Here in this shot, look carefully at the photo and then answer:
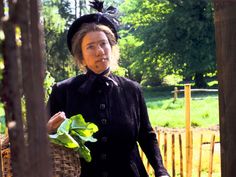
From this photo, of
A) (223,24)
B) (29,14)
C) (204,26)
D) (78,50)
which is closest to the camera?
(29,14)

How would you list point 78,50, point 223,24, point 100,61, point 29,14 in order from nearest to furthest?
1. point 29,14
2. point 223,24
3. point 100,61
4. point 78,50

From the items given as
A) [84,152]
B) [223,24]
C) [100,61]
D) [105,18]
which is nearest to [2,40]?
[223,24]

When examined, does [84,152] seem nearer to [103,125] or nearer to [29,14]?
[103,125]

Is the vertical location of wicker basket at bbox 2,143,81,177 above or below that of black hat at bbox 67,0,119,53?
below

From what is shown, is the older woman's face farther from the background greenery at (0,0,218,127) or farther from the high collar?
the background greenery at (0,0,218,127)

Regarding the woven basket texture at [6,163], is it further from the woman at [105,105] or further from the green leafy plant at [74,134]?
the woman at [105,105]

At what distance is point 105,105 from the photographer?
2.08 m

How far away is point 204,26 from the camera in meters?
26.1

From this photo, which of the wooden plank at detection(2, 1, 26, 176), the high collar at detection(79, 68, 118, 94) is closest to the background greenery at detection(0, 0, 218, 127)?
the high collar at detection(79, 68, 118, 94)

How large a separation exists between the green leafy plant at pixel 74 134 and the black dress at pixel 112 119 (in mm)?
540

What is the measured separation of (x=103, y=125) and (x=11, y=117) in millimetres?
1443

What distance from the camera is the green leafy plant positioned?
1317 millimetres

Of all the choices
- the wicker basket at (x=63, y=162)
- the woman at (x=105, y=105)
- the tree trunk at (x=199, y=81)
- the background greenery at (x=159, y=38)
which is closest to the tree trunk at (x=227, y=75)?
the wicker basket at (x=63, y=162)

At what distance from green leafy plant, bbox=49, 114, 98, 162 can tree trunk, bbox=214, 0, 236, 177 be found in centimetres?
46
